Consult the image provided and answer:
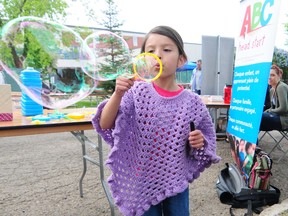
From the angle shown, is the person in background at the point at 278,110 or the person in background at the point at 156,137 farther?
the person in background at the point at 278,110

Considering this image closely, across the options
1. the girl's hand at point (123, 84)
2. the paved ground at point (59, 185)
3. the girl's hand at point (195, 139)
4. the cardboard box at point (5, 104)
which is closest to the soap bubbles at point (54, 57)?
the cardboard box at point (5, 104)

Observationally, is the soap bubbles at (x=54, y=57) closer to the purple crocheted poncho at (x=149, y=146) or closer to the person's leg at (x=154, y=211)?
the purple crocheted poncho at (x=149, y=146)

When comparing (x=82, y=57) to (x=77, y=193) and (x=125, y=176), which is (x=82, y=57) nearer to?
(x=125, y=176)

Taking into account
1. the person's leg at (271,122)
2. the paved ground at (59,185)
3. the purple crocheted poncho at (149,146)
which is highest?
the purple crocheted poncho at (149,146)

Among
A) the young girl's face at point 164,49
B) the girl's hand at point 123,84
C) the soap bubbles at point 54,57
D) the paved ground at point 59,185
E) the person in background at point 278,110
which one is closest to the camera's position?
the girl's hand at point 123,84

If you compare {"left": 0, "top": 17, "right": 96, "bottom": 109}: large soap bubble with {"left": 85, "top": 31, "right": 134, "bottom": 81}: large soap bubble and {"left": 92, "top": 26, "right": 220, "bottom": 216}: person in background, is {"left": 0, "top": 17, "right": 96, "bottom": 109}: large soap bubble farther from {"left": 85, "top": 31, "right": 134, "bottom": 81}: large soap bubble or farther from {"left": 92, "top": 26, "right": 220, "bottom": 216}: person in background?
{"left": 92, "top": 26, "right": 220, "bottom": 216}: person in background

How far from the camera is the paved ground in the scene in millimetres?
2482

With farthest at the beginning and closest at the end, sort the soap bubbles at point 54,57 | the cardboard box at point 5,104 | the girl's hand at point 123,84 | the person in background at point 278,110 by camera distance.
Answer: the person in background at point 278,110
the cardboard box at point 5,104
the soap bubbles at point 54,57
the girl's hand at point 123,84

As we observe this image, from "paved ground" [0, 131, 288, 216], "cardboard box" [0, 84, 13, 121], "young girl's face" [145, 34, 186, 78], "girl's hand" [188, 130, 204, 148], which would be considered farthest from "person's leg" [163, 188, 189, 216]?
"cardboard box" [0, 84, 13, 121]

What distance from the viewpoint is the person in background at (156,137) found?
45.3 inches

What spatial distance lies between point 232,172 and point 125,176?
6.73 ft

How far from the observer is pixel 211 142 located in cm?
132

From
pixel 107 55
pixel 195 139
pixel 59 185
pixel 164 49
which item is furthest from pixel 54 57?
pixel 59 185

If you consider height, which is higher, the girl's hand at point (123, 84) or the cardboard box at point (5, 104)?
the girl's hand at point (123, 84)
